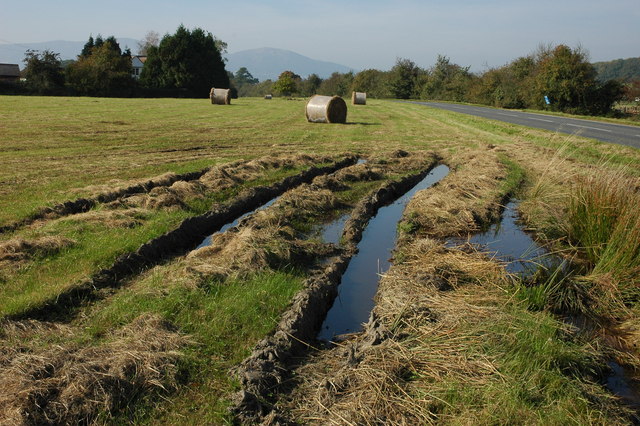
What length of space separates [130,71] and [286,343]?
206ft

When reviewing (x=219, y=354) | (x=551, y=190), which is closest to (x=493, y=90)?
(x=551, y=190)

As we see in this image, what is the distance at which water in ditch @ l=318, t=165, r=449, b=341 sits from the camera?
19.6 ft

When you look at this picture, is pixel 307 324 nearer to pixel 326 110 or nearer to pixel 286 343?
pixel 286 343

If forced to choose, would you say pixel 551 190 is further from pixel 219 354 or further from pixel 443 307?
pixel 219 354

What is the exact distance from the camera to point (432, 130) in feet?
83.1

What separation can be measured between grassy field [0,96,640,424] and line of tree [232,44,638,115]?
34544 millimetres

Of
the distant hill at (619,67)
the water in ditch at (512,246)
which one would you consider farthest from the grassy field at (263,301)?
the distant hill at (619,67)

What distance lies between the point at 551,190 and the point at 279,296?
315 inches

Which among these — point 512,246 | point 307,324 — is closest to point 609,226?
point 512,246

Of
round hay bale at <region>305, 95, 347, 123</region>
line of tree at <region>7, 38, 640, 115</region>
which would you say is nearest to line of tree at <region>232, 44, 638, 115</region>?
line of tree at <region>7, 38, 640, 115</region>

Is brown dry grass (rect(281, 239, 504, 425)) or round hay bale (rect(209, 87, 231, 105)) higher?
round hay bale (rect(209, 87, 231, 105))

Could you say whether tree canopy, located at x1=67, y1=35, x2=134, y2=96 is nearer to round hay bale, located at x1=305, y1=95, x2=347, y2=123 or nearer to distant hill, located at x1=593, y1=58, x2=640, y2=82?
round hay bale, located at x1=305, y1=95, x2=347, y2=123

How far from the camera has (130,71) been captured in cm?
5972

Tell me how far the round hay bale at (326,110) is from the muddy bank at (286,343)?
1829cm
